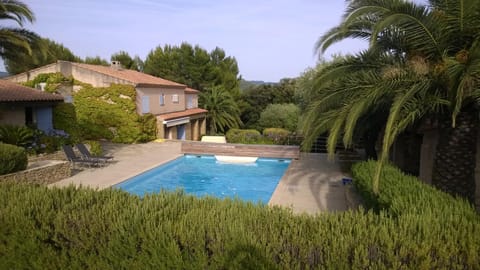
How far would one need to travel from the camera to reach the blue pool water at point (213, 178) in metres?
17.1

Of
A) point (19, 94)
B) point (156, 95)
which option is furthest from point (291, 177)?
point (156, 95)

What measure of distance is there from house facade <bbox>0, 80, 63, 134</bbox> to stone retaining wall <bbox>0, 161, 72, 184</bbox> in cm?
436

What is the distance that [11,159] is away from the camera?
13.5 metres

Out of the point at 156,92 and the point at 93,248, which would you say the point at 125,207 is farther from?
the point at 156,92

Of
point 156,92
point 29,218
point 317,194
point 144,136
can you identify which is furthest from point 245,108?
point 29,218

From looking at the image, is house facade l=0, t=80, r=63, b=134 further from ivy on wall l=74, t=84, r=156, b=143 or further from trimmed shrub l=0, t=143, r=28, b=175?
ivy on wall l=74, t=84, r=156, b=143

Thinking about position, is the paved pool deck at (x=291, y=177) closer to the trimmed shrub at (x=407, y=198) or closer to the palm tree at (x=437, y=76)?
the trimmed shrub at (x=407, y=198)

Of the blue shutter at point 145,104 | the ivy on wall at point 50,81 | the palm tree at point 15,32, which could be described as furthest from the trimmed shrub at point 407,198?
the ivy on wall at point 50,81

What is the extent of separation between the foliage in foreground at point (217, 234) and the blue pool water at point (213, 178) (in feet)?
30.8

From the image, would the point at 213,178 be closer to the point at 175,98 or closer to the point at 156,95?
the point at 156,95

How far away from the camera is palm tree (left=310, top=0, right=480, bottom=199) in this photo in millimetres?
7582

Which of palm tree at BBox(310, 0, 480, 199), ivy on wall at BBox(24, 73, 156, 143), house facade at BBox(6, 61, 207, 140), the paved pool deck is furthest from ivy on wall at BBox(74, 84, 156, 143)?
palm tree at BBox(310, 0, 480, 199)

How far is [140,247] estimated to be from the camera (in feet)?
17.8

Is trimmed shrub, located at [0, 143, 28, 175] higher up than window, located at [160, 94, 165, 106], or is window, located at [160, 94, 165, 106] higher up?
window, located at [160, 94, 165, 106]
